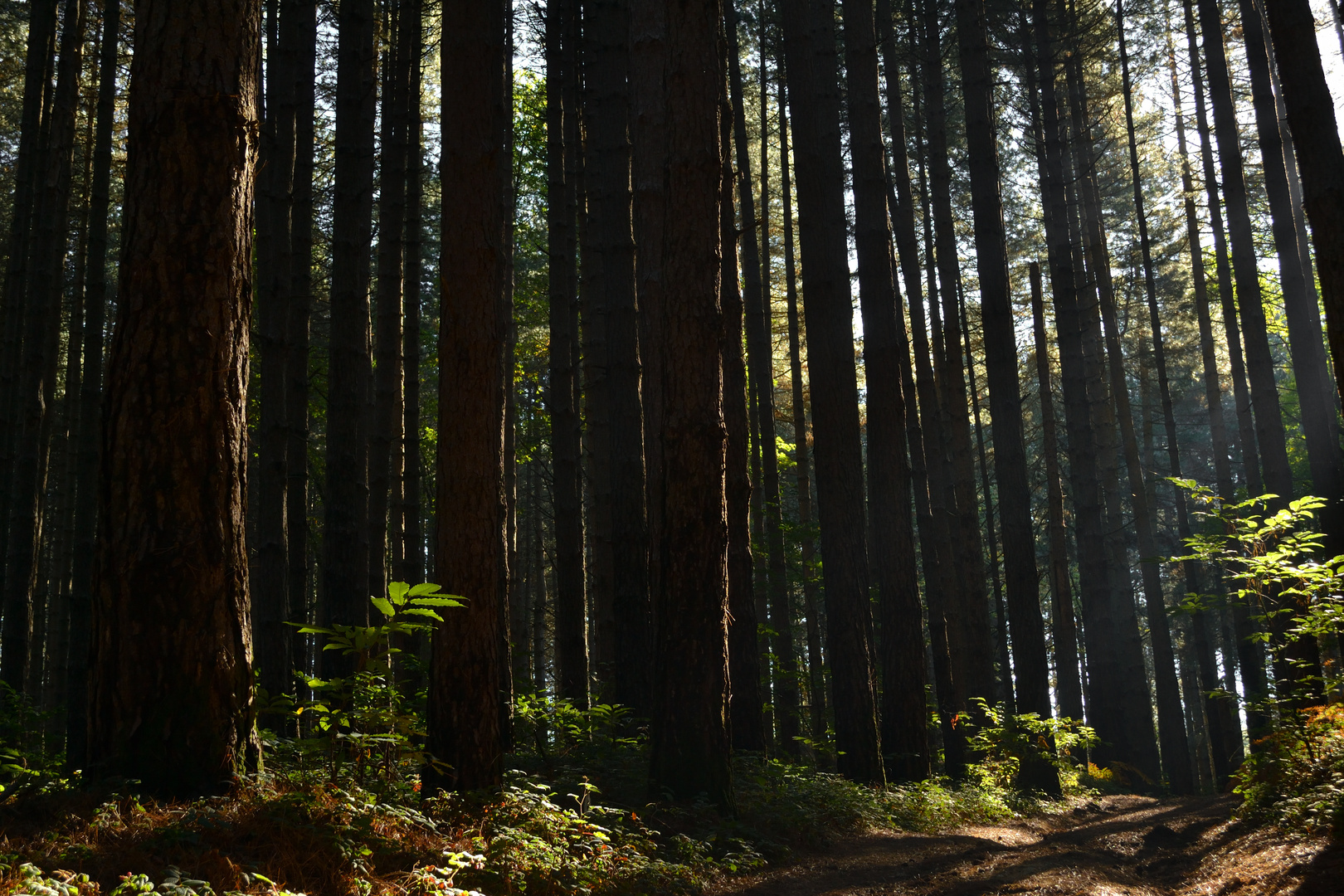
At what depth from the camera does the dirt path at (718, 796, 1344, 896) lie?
5406mm

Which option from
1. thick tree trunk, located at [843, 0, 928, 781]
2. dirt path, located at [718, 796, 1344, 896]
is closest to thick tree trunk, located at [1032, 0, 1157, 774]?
thick tree trunk, located at [843, 0, 928, 781]

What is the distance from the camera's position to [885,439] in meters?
10.7

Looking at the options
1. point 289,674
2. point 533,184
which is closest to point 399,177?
point 289,674

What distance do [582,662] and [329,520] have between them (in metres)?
3.69

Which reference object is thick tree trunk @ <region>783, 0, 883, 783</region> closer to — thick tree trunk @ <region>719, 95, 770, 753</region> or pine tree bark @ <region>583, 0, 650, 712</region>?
thick tree trunk @ <region>719, 95, 770, 753</region>

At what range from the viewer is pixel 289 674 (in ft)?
27.3

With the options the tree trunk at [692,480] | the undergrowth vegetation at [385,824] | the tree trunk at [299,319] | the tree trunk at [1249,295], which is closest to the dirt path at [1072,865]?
the undergrowth vegetation at [385,824]

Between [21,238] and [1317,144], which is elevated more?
[21,238]

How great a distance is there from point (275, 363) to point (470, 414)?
421 centimetres

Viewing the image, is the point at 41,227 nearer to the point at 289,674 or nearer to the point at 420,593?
the point at 289,674

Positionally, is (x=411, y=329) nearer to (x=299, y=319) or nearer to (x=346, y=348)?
(x=346, y=348)

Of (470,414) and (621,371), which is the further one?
(621,371)

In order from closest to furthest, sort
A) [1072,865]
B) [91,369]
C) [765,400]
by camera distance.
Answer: [1072,865], [91,369], [765,400]

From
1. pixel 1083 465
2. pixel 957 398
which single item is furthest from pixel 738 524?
pixel 1083 465
